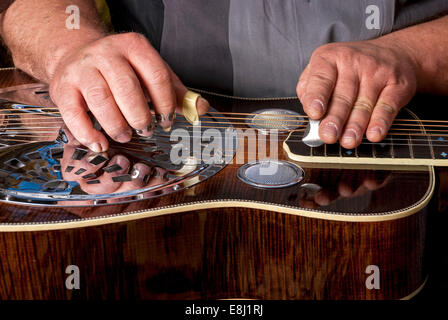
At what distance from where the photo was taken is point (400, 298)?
729mm

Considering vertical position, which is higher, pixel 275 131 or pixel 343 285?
pixel 275 131

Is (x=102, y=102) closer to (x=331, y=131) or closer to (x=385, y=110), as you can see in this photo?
(x=331, y=131)

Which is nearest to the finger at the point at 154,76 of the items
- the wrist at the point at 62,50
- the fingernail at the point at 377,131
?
the wrist at the point at 62,50

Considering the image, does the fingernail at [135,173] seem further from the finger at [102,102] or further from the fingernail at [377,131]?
the fingernail at [377,131]

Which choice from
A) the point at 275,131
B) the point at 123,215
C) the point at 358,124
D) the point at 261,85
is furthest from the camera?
the point at 261,85

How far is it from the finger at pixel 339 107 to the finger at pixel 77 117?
373mm

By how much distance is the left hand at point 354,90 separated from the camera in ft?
2.61

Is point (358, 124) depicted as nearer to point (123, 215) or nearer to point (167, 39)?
point (123, 215)

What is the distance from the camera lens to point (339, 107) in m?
0.80

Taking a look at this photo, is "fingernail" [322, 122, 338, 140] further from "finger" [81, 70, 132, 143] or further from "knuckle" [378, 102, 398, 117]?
"finger" [81, 70, 132, 143]

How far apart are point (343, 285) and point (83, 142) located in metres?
0.47

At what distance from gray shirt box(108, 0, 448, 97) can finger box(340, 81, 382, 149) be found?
0.24m

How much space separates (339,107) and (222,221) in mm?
271

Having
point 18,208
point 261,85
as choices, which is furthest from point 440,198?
point 18,208
